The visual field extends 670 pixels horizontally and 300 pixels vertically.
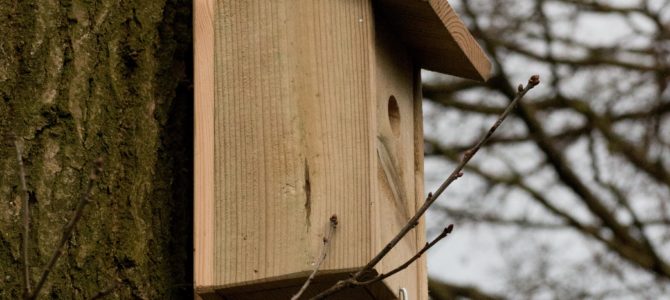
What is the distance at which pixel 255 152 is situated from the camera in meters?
2.43

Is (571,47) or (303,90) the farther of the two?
(571,47)

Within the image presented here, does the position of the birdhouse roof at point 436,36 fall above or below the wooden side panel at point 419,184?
above

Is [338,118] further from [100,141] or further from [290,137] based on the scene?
[100,141]

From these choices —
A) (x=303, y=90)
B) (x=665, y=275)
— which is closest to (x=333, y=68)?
(x=303, y=90)

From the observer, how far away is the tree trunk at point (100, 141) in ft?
7.75

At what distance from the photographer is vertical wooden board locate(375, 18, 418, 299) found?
2543mm

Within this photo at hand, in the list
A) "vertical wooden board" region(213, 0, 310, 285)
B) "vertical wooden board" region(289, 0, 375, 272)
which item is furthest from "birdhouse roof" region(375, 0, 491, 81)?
"vertical wooden board" region(213, 0, 310, 285)

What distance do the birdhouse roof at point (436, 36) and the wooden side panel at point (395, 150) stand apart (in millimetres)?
32

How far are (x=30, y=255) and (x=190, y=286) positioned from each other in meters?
0.31

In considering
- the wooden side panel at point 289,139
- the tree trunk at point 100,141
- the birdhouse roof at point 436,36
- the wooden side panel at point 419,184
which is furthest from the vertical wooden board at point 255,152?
the wooden side panel at point 419,184

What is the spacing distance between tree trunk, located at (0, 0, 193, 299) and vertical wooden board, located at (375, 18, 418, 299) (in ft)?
1.21

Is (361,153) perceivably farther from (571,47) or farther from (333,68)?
(571,47)

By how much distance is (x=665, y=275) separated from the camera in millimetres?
6371

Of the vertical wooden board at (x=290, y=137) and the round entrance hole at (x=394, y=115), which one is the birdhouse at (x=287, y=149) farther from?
the round entrance hole at (x=394, y=115)
